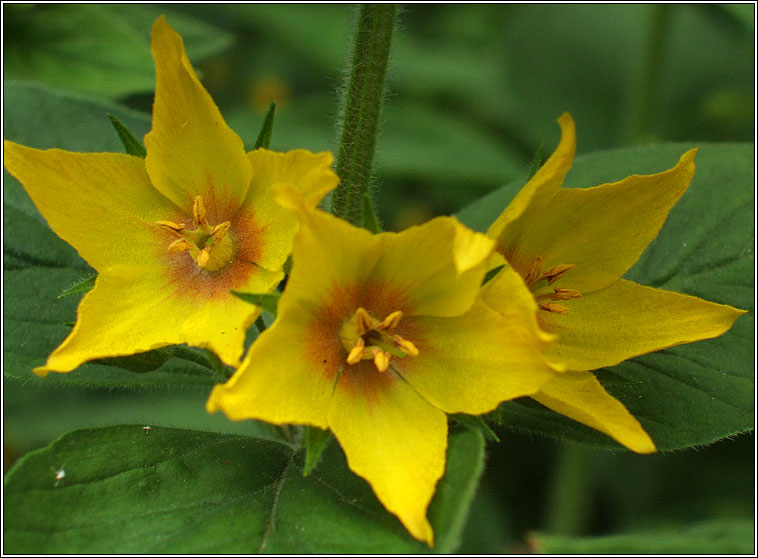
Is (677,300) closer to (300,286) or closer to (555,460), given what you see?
(300,286)

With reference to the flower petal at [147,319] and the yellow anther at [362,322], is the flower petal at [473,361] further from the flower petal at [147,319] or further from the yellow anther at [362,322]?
the flower petal at [147,319]

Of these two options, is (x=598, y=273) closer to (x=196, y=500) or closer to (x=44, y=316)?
(x=196, y=500)

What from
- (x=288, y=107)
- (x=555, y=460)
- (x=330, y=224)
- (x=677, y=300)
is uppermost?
(x=330, y=224)

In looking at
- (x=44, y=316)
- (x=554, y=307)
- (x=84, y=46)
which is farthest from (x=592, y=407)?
(x=84, y=46)

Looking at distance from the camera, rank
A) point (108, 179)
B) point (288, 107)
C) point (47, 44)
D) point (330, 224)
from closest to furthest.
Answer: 1. point (330, 224)
2. point (108, 179)
3. point (47, 44)
4. point (288, 107)

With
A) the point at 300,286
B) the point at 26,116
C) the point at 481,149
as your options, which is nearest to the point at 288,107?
the point at 481,149

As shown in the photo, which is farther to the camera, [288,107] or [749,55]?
[288,107]

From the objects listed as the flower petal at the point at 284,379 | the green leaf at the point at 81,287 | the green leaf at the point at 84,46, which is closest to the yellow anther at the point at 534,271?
the flower petal at the point at 284,379
